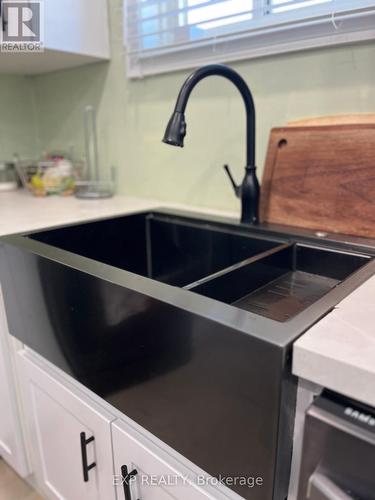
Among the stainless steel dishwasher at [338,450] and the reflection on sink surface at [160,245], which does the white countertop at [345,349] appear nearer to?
the stainless steel dishwasher at [338,450]

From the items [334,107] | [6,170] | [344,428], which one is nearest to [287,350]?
[344,428]

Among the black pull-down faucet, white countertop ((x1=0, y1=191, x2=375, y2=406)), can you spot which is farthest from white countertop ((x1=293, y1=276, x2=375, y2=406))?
the black pull-down faucet

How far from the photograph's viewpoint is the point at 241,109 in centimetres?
113

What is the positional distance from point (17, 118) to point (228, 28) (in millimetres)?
1226

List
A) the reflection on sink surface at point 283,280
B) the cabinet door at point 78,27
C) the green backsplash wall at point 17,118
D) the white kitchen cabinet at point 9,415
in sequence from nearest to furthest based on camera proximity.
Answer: the reflection on sink surface at point 283,280 → the white kitchen cabinet at point 9,415 → the cabinet door at point 78,27 → the green backsplash wall at point 17,118

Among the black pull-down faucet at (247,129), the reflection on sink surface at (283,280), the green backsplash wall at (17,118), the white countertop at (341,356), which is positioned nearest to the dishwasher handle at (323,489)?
the white countertop at (341,356)

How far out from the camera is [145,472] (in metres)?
0.68

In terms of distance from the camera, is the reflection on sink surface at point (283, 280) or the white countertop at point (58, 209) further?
the white countertop at point (58, 209)

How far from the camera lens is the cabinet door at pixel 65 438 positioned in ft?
2.58

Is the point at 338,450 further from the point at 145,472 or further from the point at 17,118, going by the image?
the point at 17,118

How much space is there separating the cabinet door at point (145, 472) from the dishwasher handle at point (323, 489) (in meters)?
0.20

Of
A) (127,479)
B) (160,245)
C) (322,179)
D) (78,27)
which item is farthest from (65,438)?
(78,27)

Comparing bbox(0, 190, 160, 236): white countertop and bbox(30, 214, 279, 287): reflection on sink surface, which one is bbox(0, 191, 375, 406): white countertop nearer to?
bbox(30, 214, 279, 287): reflection on sink surface

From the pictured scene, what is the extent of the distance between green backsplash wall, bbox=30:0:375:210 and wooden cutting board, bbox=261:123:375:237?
0.32 ft
